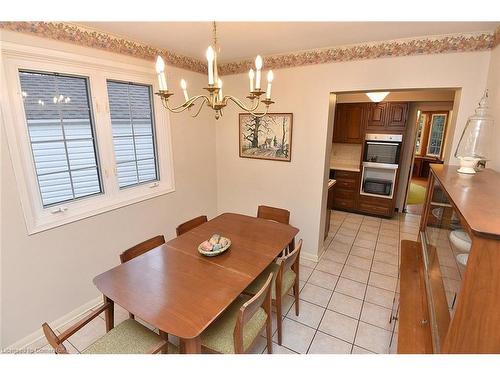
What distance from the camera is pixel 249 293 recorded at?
6.25 feet

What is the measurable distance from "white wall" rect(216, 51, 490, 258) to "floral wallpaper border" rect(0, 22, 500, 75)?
0.20 feet

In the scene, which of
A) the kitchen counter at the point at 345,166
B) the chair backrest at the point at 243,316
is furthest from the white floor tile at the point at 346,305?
the kitchen counter at the point at 345,166

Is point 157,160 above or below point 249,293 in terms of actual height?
above

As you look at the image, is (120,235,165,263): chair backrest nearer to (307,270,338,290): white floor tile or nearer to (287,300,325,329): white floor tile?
(287,300,325,329): white floor tile

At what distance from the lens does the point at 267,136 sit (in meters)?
3.23

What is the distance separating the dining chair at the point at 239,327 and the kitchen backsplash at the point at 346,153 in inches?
158

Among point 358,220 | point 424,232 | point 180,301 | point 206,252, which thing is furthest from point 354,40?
point 358,220

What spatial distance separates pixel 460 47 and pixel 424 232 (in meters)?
1.64

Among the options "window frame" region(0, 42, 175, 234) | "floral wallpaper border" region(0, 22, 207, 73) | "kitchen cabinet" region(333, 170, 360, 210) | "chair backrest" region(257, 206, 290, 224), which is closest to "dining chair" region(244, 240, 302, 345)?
"chair backrest" region(257, 206, 290, 224)

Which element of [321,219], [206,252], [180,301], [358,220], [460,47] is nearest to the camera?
[180,301]

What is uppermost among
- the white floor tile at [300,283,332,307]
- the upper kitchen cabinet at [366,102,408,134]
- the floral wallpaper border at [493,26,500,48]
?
the floral wallpaper border at [493,26,500,48]

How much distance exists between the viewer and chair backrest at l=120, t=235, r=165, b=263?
1854mm

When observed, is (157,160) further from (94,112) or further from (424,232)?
(424,232)

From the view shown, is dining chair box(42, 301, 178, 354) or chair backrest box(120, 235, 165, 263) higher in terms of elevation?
chair backrest box(120, 235, 165, 263)
